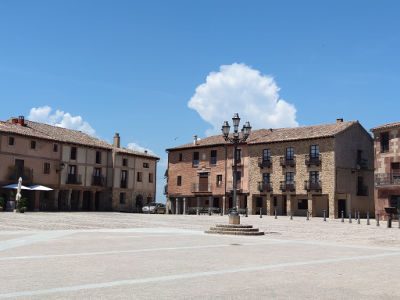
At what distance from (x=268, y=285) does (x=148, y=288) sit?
6.05 feet

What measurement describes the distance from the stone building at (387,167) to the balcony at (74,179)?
98.7ft

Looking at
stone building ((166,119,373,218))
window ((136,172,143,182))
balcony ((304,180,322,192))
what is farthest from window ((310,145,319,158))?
window ((136,172,143,182))

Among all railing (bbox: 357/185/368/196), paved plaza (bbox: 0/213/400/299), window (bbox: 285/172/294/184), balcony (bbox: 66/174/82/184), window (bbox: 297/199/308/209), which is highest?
window (bbox: 285/172/294/184)

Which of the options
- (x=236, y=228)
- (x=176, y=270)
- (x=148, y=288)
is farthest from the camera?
(x=236, y=228)

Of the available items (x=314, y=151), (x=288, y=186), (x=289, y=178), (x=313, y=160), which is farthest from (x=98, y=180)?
(x=314, y=151)

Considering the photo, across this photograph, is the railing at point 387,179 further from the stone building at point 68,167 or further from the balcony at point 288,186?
the stone building at point 68,167

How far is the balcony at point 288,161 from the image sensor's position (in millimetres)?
51438

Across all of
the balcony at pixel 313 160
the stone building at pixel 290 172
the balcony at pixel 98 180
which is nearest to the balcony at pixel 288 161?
the stone building at pixel 290 172

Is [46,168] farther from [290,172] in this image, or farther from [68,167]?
[290,172]

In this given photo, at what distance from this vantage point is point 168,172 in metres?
64.1

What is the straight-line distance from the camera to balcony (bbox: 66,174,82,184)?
51.9 meters

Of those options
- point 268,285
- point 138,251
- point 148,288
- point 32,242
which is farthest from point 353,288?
point 32,242

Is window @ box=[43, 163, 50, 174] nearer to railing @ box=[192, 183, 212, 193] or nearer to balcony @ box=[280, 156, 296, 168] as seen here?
railing @ box=[192, 183, 212, 193]

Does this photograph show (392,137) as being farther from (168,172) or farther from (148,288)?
(148,288)
